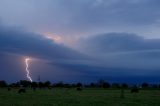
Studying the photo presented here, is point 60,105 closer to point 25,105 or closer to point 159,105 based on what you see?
point 25,105

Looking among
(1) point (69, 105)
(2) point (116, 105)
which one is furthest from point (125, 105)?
(1) point (69, 105)

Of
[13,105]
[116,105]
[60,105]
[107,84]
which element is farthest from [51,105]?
[107,84]

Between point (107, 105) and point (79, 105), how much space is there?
292 centimetres

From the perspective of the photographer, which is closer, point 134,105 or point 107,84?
point 134,105

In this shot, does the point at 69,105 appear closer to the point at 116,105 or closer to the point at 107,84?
the point at 116,105

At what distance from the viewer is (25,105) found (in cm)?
3531

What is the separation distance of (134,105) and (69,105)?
22.6 feet

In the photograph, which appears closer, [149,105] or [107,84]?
[149,105]

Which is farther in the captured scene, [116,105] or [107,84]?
[107,84]

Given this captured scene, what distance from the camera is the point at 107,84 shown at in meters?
196

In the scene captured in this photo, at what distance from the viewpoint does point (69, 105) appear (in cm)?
3553

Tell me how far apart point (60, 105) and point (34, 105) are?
261cm

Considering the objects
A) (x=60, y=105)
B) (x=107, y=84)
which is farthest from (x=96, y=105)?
(x=107, y=84)

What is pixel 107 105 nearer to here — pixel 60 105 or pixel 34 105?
pixel 60 105
